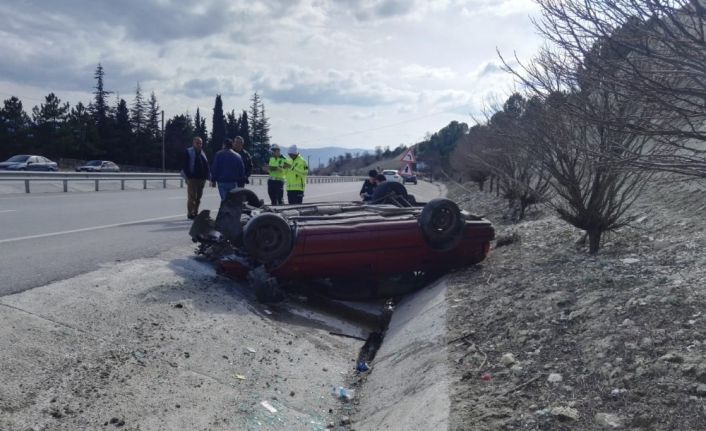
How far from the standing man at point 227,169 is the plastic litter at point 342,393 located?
22.1ft

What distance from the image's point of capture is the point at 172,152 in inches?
2798

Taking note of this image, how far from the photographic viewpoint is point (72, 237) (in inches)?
343

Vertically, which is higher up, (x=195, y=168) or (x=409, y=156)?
(x=409, y=156)

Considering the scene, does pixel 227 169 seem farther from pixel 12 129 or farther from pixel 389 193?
pixel 12 129

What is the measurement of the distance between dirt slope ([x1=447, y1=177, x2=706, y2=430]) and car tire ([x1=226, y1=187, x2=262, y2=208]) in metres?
2.81

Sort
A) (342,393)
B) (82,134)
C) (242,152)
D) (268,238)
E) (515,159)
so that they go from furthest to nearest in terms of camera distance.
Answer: (82,134) < (515,159) < (242,152) < (268,238) < (342,393)

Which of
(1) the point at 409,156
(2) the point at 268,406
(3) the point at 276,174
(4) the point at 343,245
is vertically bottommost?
(2) the point at 268,406

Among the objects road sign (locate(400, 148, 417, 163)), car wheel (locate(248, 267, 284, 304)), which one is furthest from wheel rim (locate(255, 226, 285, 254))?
road sign (locate(400, 148, 417, 163))

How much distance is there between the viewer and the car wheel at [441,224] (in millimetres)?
7059

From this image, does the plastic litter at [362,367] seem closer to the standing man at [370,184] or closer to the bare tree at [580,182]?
the bare tree at [580,182]

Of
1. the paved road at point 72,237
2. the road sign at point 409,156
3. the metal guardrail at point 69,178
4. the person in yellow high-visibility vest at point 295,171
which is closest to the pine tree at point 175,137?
the metal guardrail at point 69,178

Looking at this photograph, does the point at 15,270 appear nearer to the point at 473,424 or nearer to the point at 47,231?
the point at 47,231

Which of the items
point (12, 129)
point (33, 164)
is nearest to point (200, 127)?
point (12, 129)

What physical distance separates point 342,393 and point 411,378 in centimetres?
65
